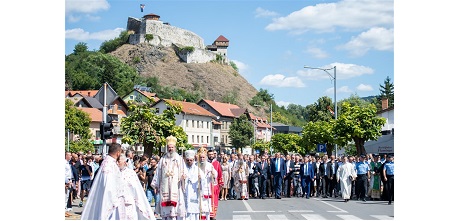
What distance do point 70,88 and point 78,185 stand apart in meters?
118

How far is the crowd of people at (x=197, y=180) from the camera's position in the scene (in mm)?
12695

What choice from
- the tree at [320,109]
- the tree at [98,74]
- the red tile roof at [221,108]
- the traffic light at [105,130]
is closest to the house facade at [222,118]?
the red tile roof at [221,108]

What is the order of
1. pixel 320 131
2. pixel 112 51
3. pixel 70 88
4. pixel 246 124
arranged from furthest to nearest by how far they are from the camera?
1. pixel 112 51
2. pixel 70 88
3. pixel 246 124
4. pixel 320 131

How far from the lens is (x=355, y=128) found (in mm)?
39188

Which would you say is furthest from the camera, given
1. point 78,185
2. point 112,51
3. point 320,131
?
point 112,51

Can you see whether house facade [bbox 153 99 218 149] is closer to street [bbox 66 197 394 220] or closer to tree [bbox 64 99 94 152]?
tree [bbox 64 99 94 152]

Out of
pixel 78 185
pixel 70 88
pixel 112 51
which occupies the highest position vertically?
pixel 112 51

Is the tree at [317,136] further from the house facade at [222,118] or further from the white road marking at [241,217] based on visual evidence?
the house facade at [222,118]

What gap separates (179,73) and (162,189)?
16235 cm

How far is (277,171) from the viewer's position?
29.9 m

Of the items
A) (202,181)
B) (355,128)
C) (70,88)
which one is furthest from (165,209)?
(70,88)

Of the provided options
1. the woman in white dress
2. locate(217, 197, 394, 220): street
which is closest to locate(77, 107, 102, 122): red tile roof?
the woman in white dress

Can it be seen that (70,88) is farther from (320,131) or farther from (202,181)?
(202,181)

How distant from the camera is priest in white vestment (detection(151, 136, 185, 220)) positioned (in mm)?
15625
